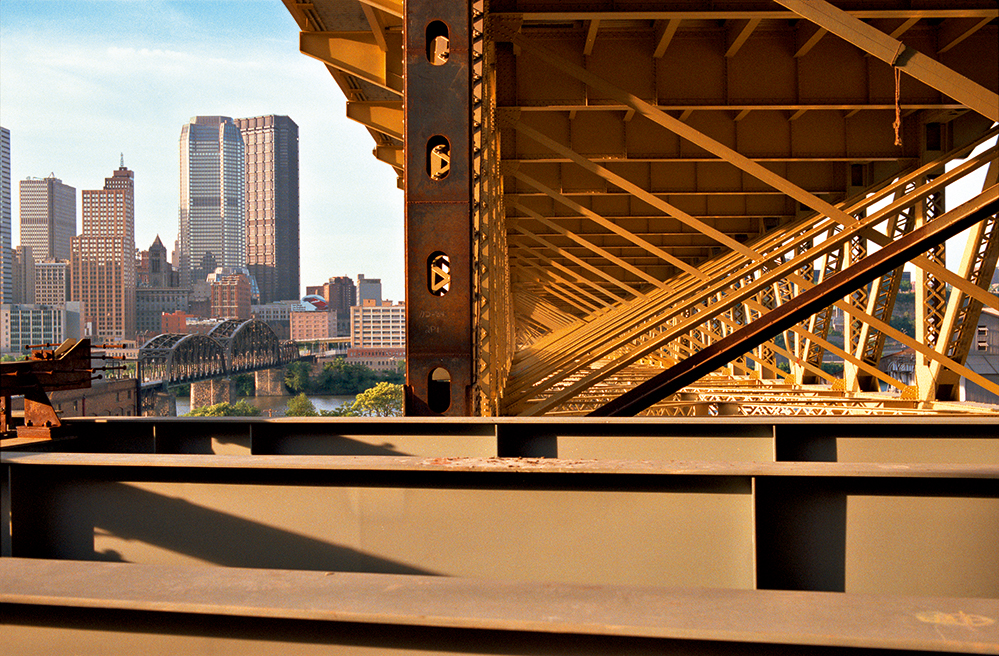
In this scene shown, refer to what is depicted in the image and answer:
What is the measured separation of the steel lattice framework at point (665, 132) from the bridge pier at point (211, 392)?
346ft

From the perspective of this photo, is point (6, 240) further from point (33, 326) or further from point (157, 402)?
point (157, 402)

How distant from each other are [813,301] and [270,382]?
130956 millimetres

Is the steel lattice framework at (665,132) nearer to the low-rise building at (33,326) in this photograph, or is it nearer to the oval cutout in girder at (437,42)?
the oval cutout in girder at (437,42)

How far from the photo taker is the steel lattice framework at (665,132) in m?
6.06

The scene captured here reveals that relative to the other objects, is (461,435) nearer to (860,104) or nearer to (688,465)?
(688,465)

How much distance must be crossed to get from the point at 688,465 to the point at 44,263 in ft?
743

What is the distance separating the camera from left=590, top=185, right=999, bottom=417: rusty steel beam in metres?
6.52

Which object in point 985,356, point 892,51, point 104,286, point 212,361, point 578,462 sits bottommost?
point 212,361

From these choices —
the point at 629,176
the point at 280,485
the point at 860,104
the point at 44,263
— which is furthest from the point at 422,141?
the point at 44,263

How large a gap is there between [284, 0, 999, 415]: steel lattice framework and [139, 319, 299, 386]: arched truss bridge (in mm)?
76885

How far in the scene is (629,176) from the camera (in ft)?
53.6

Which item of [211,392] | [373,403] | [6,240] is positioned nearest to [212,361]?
[211,392]

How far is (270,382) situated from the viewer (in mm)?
129375

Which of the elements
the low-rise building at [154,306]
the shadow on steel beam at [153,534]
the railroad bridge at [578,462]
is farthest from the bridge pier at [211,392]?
the shadow on steel beam at [153,534]
